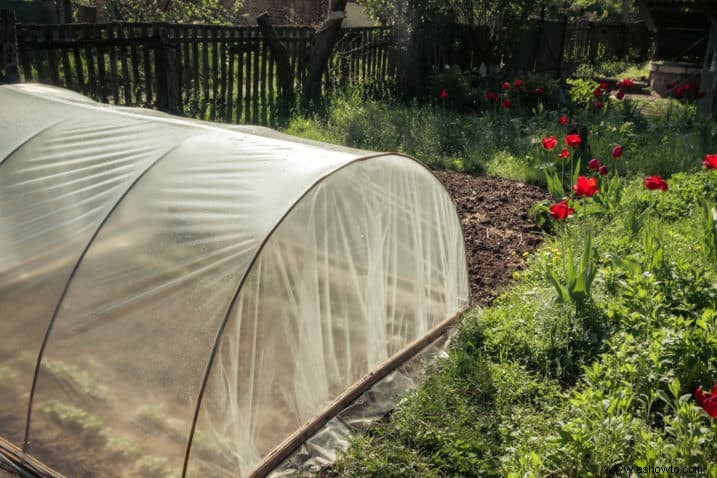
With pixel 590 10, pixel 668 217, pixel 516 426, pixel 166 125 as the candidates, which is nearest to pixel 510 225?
pixel 668 217

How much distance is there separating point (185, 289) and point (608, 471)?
2095 millimetres

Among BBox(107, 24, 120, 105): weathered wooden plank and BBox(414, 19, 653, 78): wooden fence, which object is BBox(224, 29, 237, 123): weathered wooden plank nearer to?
BBox(107, 24, 120, 105): weathered wooden plank

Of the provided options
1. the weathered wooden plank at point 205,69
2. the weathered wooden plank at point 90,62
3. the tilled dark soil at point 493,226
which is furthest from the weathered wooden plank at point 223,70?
the tilled dark soil at point 493,226

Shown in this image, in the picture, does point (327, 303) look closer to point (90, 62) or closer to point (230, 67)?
point (90, 62)

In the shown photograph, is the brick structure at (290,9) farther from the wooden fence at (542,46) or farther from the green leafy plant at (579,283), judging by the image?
the green leafy plant at (579,283)

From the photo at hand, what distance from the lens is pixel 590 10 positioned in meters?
33.1

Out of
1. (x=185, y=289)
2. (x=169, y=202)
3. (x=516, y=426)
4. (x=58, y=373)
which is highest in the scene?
(x=169, y=202)

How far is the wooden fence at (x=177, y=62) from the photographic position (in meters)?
7.57

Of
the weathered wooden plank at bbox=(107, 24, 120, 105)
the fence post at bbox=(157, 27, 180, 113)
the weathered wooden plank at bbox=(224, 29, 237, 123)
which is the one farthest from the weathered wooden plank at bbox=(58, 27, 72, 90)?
the weathered wooden plank at bbox=(224, 29, 237, 123)

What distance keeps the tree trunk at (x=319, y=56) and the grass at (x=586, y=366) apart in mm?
5970

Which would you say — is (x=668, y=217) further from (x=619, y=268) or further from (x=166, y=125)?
(x=166, y=125)

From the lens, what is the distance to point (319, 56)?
1085 cm

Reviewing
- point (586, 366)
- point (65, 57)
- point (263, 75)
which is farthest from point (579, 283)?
point (263, 75)

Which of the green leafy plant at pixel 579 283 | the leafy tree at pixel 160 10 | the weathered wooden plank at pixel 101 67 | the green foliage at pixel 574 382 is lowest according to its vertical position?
the green foliage at pixel 574 382
